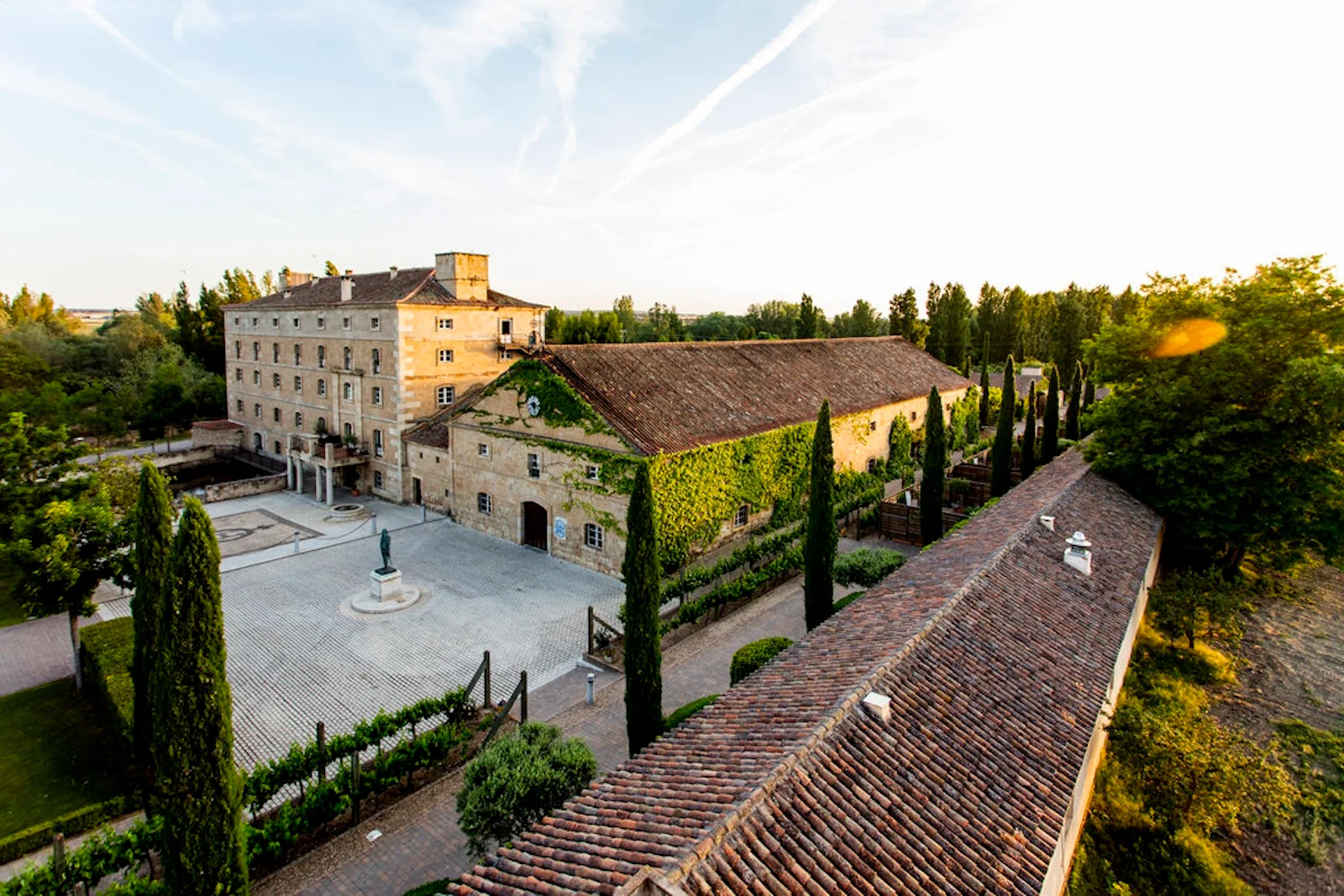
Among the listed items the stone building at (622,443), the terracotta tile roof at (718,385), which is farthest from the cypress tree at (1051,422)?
the stone building at (622,443)

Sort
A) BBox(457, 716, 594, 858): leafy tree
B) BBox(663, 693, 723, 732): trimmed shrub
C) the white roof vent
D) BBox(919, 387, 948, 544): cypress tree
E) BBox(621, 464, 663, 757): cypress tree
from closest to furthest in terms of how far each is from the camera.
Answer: the white roof vent, BBox(457, 716, 594, 858): leafy tree, BBox(621, 464, 663, 757): cypress tree, BBox(663, 693, 723, 732): trimmed shrub, BBox(919, 387, 948, 544): cypress tree

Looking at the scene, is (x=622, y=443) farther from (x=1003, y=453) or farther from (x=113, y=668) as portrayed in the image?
(x=1003, y=453)

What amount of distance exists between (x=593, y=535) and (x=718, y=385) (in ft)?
29.2

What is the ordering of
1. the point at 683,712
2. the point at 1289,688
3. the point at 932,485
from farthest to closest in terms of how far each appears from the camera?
the point at 932,485, the point at 1289,688, the point at 683,712

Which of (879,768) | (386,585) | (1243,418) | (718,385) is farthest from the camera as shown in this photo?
(718,385)

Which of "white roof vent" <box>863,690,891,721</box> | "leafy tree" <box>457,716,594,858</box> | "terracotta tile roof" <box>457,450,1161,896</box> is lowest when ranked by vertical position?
"leafy tree" <box>457,716,594,858</box>

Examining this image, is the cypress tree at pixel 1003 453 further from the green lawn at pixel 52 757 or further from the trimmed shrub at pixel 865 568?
the green lawn at pixel 52 757

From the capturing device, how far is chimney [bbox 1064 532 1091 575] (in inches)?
588

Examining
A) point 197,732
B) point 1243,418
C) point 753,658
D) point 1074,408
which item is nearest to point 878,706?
point 753,658

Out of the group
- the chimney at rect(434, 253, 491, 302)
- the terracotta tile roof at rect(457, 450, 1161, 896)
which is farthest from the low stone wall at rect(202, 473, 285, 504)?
the terracotta tile roof at rect(457, 450, 1161, 896)

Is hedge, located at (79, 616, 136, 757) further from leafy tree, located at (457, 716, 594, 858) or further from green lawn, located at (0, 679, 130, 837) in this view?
leafy tree, located at (457, 716, 594, 858)

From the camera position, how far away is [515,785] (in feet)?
34.3

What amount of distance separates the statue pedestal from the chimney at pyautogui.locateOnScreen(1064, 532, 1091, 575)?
748 inches

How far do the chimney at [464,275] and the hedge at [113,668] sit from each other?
20643 millimetres
